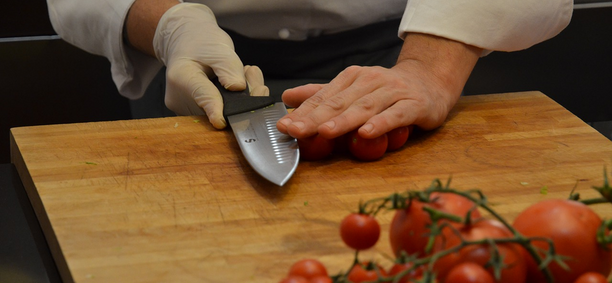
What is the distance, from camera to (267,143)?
90cm

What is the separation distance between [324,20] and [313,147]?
51cm

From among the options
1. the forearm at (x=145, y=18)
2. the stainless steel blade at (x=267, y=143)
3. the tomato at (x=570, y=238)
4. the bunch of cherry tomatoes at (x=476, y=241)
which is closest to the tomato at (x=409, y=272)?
the bunch of cherry tomatoes at (x=476, y=241)

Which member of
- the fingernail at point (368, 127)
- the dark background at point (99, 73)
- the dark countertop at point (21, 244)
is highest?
the fingernail at point (368, 127)

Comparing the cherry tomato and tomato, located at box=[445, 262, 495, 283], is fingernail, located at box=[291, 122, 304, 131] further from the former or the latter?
tomato, located at box=[445, 262, 495, 283]

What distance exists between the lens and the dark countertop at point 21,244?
29.7 inches

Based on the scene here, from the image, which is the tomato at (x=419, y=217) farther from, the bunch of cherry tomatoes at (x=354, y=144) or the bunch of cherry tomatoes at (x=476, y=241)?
the bunch of cherry tomatoes at (x=354, y=144)

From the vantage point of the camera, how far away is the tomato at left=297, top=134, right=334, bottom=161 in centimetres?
91

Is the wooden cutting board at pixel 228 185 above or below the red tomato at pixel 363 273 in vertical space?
below

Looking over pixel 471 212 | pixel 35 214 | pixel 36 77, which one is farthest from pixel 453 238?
pixel 36 77

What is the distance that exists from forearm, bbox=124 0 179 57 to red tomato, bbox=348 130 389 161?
567 mm

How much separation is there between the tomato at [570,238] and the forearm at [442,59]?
51 centimetres

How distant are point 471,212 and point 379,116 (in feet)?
1.46

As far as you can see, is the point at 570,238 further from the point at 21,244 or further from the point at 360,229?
the point at 21,244

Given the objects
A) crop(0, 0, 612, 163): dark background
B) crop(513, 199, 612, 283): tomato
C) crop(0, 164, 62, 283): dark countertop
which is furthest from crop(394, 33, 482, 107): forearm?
crop(0, 0, 612, 163): dark background
